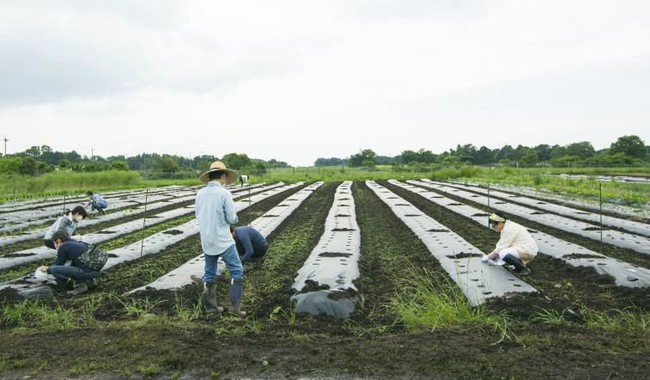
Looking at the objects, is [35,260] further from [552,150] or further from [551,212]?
[552,150]

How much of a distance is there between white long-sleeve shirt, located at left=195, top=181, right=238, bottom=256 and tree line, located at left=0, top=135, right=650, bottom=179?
2818 cm

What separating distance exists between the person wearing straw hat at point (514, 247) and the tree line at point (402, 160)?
28.8 m

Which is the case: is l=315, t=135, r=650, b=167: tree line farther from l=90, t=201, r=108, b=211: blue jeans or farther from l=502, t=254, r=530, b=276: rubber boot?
l=502, t=254, r=530, b=276: rubber boot

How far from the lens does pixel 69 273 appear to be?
16.9 feet

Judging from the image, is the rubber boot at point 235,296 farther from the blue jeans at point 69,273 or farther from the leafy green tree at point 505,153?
the leafy green tree at point 505,153

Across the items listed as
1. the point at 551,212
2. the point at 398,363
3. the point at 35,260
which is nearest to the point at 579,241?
the point at 551,212

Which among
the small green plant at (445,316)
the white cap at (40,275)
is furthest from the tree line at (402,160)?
the small green plant at (445,316)

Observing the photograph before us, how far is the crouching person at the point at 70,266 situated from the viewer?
16.8ft

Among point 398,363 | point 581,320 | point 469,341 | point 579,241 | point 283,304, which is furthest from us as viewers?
point 579,241

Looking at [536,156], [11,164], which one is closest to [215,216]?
[11,164]

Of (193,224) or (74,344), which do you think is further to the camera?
(193,224)

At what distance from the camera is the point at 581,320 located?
155 inches

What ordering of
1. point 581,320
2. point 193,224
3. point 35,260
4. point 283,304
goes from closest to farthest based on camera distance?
point 581,320 → point 283,304 → point 35,260 → point 193,224

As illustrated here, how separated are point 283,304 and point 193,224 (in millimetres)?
5859
